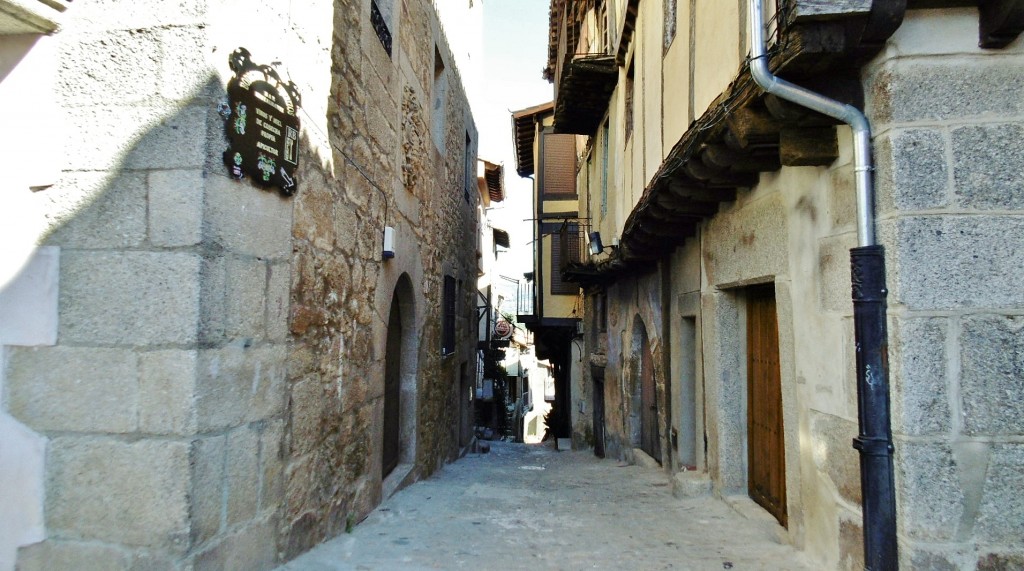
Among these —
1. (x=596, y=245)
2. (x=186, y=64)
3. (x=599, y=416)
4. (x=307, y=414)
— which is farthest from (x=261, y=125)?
(x=599, y=416)

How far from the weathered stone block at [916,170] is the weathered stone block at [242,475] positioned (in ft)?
8.45

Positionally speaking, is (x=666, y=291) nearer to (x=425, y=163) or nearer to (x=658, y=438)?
(x=658, y=438)

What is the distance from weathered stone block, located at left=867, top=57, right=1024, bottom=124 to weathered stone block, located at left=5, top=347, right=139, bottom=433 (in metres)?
2.91

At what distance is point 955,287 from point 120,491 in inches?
119

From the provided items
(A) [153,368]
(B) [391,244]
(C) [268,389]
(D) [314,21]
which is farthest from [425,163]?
(A) [153,368]

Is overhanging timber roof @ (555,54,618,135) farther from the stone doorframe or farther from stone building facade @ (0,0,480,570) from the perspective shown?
stone building facade @ (0,0,480,570)

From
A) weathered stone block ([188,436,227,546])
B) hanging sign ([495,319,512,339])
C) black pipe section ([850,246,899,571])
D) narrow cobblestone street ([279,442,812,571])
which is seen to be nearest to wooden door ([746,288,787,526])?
narrow cobblestone street ([279,442,812,571])

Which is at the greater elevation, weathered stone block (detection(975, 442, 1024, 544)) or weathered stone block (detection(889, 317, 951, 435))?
weathered stone block (detection(889, 317, 951, 435))

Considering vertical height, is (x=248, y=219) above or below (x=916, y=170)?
below

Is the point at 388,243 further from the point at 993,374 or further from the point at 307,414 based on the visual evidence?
the point at 993,374

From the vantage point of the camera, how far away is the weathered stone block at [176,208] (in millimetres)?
2209

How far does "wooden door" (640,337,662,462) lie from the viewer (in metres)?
7.49

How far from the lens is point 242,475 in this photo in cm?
246

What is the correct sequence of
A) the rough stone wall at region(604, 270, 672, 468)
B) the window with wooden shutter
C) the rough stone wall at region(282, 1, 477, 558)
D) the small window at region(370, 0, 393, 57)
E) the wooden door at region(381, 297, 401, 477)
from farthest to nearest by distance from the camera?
the window with wooden shutter < the rough stone wall at region(604, 270, 672, 468) < the wooden door at region(381, 297, 401, 477) < the small window at region(370, 0, 393, 57) < the rough stone wall at region(282, 1, 477, 558)
